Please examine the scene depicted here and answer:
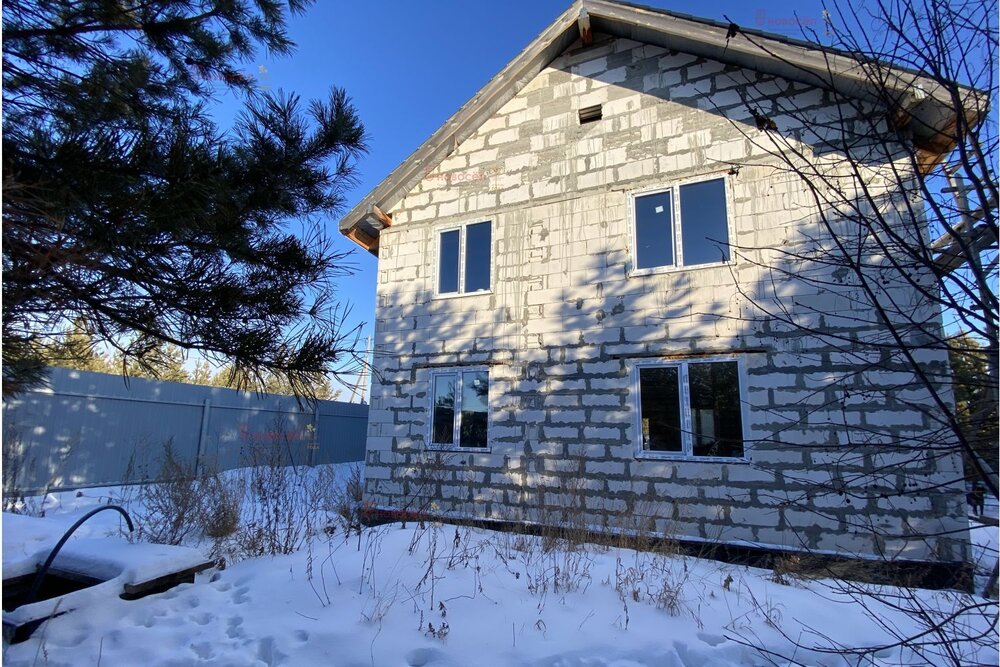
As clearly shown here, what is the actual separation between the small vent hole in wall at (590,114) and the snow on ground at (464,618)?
21.6 ft

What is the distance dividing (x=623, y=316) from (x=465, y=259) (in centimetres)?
295

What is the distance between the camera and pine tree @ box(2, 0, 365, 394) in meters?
2.07

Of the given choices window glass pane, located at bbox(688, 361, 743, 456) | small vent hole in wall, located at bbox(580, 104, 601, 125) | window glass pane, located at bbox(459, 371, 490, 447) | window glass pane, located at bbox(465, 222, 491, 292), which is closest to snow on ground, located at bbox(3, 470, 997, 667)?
window glass pane, located at bbox(688, 361, 743, 456)

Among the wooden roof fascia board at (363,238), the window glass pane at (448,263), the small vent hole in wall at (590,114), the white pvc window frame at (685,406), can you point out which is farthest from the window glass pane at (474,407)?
the small vent hole in wall at (590,114)

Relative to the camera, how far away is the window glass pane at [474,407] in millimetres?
8164

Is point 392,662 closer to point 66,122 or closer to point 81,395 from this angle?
point 66,122

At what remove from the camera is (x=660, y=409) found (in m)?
7.09

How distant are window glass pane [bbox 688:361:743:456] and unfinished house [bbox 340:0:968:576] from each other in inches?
1.1

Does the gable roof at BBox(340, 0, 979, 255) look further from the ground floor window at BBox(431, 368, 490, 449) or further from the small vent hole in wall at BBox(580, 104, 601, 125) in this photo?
the ground floor window at BBox(431, 368, 490, 449)

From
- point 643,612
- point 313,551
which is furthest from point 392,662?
point 313,551

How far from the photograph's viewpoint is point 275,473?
618cm

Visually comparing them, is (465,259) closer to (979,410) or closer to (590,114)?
(590,114)

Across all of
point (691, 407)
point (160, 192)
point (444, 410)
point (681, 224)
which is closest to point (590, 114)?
point (681, 224)

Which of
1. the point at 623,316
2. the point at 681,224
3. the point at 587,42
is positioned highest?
the point at 587,42
